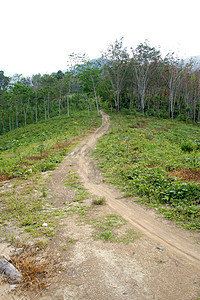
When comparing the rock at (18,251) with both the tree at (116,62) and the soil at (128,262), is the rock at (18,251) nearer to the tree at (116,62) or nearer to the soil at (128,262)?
the soil at (128,262)

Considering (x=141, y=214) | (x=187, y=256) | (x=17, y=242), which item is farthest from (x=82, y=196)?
(x=187, y=256)

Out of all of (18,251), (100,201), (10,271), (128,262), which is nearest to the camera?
(10,271)

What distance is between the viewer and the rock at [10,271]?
11.7 feet

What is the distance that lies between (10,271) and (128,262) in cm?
214

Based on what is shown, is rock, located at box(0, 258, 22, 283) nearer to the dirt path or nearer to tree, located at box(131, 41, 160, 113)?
the dirt path

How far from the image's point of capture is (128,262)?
3932 mm

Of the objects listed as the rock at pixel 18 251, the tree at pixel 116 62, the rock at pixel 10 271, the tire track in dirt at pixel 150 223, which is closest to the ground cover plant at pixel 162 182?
the tire track in dirt at pixel 150 223

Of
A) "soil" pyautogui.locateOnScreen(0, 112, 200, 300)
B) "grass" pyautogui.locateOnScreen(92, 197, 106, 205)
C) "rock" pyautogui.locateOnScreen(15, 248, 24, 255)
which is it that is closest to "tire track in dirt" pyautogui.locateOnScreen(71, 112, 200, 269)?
"soil" pyautogui.locateOnScreen(0, 112, 200, 300)

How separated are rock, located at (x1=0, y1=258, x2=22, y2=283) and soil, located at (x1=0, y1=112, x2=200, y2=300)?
185 millimetres

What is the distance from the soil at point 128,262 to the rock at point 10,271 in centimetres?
19

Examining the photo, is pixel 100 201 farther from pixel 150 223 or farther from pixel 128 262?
pixel 128 262

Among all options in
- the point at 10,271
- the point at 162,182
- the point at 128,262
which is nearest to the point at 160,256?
the point at 128,262

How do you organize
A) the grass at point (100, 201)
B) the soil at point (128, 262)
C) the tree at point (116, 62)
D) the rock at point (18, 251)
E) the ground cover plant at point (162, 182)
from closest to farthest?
the soil at point (128, 262), the rock at point (18, 251), the ground cover plant at point (162, 182), the grass at point (100, 201), the tree at point (116, 62)

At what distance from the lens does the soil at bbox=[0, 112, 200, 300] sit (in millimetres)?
3291
